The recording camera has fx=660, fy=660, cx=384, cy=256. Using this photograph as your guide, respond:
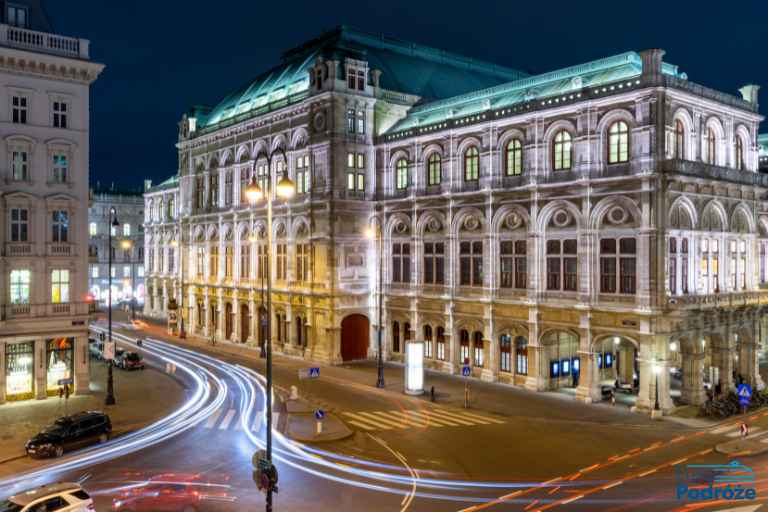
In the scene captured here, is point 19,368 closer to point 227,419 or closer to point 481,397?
point 227,419

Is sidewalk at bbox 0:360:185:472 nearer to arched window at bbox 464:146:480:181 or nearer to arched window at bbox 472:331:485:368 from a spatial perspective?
arched window at bbox 472:331:485:368

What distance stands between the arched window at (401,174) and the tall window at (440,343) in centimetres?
1192

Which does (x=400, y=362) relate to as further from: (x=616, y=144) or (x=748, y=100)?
(x=748, y=100)

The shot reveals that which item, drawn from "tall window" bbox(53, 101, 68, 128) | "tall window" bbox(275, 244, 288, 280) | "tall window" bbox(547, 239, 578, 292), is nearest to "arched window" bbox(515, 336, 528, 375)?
"tall window" bbox(547, 239, 578, 292)

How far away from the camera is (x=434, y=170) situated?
50.8 metres

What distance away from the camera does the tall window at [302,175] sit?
56594 mm

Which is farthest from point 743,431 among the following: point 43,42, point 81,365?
point 43,42

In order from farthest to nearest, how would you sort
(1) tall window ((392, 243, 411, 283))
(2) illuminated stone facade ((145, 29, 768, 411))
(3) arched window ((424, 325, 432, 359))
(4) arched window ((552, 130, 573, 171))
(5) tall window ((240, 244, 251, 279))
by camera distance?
(5) tall window ((240, 244, 251, 279)) < (1) tall window ((392, 243, 411, 283)) < (3) arched window ((424, 325, 432, 359)) < (4) arched window ((552, 130, 573, 171)) < (2) illuminated stone facade ((145, 29, 768, 411))

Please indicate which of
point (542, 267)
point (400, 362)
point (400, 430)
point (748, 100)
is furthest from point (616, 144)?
point (400, 362)

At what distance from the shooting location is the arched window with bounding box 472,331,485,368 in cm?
4694

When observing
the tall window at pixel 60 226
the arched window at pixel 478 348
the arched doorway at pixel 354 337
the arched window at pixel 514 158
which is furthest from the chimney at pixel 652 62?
the tall window at pixel 60 226

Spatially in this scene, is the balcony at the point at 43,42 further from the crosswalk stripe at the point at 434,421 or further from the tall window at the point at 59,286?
the crosswalk stripe at the point at 434,421

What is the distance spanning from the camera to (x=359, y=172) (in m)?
55.0

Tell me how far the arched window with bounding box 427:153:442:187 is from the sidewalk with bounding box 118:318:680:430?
14.5 metres
